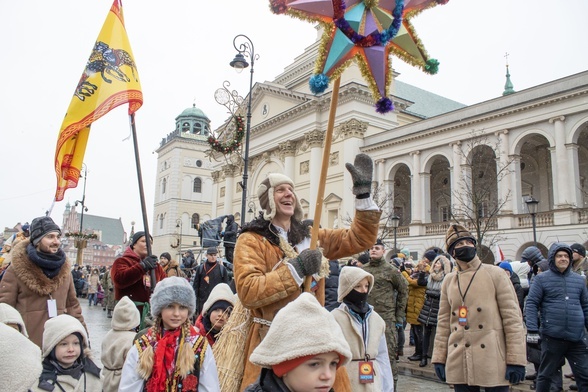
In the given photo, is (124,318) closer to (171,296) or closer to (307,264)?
(171,296)

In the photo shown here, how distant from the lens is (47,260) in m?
4.64

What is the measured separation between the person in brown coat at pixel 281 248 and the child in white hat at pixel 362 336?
99 centimetres

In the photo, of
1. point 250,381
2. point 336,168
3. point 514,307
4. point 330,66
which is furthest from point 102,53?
point 336,168

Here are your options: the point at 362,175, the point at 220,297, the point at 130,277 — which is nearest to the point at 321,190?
the point at 362,175

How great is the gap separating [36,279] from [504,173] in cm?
2515

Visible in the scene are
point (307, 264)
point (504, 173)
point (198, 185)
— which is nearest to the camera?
point (307, 264)

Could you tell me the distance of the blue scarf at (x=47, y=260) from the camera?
15.1 feet

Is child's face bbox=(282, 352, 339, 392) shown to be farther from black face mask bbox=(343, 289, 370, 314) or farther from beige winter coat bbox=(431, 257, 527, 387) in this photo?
beige winter coat bbox=(431, 257, 527, 387)

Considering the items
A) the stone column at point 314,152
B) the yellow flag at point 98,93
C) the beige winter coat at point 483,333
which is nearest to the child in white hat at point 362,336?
the beige winter coat at point 483,333

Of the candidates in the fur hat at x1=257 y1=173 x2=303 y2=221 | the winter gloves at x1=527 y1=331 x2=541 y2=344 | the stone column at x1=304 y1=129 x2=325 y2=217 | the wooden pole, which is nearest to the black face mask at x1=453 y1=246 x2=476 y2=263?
the winter gloves at x1=527 y1=331 x2=541 y2=344

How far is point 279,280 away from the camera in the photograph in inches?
106

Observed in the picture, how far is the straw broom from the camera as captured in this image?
3.08m

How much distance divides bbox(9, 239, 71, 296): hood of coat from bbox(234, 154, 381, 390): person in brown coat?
104 inches

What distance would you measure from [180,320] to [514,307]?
3.08m
